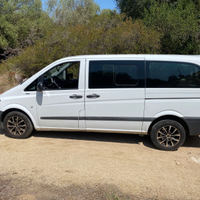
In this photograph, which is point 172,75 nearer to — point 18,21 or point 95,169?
point 95,169

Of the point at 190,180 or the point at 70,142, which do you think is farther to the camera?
the point at 70,142

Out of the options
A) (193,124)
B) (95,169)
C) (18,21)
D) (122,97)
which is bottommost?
(95,169)

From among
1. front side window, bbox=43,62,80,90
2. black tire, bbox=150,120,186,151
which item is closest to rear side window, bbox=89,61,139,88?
front side window, bbox=43,62,80,90

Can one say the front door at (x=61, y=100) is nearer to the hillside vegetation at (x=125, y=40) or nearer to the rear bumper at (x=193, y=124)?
the rear bumper at (x=193, y=124)

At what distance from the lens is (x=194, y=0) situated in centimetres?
1180

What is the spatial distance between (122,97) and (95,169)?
1556 millimetres

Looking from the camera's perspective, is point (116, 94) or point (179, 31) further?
point (179, 31)

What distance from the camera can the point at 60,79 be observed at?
15.9 feet

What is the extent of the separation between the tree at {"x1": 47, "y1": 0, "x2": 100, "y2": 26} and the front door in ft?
56.6

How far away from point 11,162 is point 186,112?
141 inches

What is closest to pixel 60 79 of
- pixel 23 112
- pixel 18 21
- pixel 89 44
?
pixel 23 112

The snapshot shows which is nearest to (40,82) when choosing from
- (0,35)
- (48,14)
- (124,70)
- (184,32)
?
(124,70)

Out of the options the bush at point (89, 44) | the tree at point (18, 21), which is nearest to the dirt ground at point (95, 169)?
the bush at point (89, 44)

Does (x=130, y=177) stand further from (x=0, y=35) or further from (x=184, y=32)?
(x=0, y=35)
